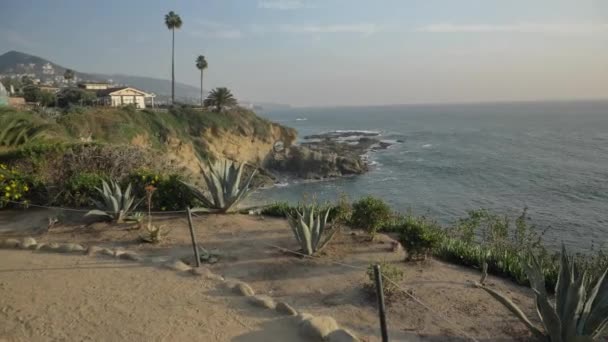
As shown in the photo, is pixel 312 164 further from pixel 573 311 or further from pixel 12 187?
pixel 573 311

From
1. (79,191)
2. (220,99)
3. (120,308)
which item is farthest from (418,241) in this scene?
(220,99)

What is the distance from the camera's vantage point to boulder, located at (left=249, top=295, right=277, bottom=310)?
4.38 meters

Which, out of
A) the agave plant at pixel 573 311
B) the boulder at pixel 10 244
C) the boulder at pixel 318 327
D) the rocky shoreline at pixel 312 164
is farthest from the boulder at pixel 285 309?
the rocky shoreline at pixel 312 164

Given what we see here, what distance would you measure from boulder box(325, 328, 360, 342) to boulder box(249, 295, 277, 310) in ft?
2.84

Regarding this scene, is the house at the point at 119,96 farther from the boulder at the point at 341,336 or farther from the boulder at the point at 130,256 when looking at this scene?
the boulder at the point at 341,336

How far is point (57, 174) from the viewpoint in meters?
9.66

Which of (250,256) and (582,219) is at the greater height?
(250,256)

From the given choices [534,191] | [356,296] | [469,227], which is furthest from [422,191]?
[356,296]

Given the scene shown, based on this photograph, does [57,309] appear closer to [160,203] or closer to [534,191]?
[160,203]

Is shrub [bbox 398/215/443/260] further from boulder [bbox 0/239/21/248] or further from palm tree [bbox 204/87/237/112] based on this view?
palm tree [bbox 204/87/237/112]

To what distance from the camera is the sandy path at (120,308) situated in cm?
387

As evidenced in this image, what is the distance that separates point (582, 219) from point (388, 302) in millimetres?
21150

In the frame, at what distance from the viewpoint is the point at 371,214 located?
674 centimetres

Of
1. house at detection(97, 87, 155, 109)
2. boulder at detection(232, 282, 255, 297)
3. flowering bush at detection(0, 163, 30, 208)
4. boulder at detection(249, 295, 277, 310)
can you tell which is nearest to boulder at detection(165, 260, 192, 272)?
boulder at detection(232, 282, 255, 297)
